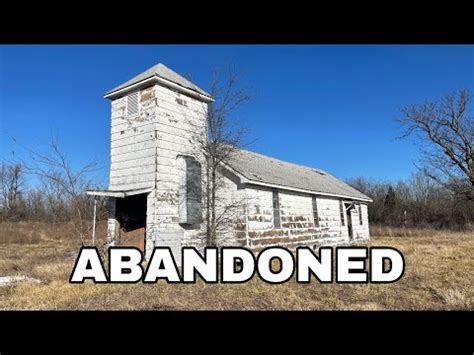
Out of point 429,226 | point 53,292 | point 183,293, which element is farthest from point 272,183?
point 429,226

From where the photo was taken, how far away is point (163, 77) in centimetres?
940

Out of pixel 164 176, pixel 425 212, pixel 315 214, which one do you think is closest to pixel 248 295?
pixel 164 176

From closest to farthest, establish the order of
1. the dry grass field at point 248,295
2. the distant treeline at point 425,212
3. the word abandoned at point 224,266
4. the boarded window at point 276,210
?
the dry grass field at point 248,295 → the word abandoned at point 224,266 → the boarded window at point 276,210 → the distant treeline at point 425,212

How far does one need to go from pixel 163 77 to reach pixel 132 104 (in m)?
1.23

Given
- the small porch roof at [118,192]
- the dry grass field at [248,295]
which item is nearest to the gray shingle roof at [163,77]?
the small porch roof at [118,192]

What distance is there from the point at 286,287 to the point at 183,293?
1.92m

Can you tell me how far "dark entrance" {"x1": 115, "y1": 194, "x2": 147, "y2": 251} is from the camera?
960 cm

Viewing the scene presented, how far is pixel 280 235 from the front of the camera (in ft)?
37.0

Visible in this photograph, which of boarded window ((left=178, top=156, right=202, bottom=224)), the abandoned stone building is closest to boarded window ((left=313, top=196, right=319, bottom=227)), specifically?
the abandoned stone building

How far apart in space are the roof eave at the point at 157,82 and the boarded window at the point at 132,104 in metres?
0.19

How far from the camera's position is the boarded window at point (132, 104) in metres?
9.70

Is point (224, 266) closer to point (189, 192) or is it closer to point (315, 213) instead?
point (189, 192)

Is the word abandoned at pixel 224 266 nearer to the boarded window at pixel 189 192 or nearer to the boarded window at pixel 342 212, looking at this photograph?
the boarded window at pixel 189 192
